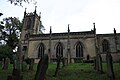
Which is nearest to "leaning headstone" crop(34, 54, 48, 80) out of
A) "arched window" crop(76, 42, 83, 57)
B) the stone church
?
the stone church

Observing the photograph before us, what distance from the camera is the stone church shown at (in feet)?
126

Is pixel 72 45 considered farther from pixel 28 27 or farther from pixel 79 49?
pixel 28 27

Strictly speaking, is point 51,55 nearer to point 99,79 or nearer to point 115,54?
point 115,54

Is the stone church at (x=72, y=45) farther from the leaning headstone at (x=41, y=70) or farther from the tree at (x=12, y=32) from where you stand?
the leaning headstone at (x=41, y=70)

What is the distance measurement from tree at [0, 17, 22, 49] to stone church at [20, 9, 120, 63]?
6402 mm

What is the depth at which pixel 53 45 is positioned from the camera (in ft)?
132

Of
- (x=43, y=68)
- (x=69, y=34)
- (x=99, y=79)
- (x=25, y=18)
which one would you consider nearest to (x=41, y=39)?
(x=69, y=34)

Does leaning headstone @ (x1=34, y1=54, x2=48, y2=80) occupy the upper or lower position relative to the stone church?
lower

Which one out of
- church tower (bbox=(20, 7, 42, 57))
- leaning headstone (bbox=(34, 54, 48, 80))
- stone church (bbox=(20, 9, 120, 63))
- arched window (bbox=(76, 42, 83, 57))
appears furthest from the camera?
church tower (bbox=(20, 7, 42, 57))

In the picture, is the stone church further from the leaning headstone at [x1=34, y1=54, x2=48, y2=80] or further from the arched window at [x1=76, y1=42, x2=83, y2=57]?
the leaning headstone at [x1=34, y1=54, x2=48, y2=80]

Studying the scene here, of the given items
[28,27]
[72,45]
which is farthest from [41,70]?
[28,27]

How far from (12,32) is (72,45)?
60.7 ft

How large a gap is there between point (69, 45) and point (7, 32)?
18.7 metres

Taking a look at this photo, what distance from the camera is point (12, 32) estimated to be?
163ft
